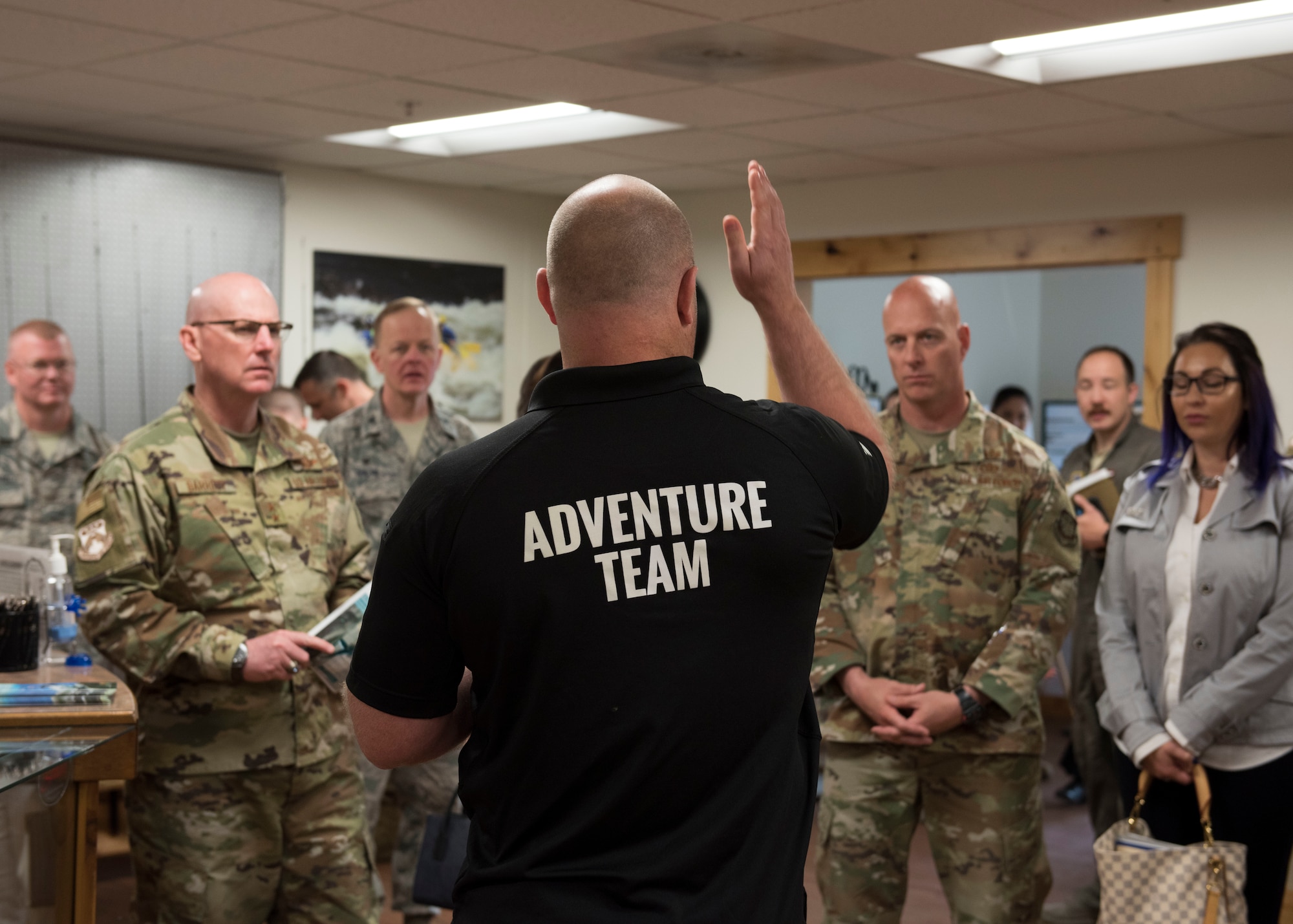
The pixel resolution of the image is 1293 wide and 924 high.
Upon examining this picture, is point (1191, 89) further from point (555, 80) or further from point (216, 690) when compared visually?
point (216, 690)

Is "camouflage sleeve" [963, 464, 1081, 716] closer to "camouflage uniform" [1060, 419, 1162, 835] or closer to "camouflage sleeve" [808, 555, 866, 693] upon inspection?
"camouflage sleeve" [808, 555, 866, 693]

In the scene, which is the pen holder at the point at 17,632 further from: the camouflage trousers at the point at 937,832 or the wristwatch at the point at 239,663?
the camouflage trousers at the point at 937,832

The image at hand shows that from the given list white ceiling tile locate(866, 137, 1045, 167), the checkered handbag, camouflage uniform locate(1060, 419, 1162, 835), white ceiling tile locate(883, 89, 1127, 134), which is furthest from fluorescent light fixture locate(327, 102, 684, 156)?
the checkered handbag

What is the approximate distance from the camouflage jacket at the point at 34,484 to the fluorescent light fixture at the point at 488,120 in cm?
207

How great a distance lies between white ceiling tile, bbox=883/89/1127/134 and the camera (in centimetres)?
532

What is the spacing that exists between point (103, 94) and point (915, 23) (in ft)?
11.0

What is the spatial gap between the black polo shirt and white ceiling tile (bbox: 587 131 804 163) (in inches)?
190

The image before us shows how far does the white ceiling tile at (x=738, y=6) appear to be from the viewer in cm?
400

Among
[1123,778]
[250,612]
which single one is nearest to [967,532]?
[1123,778]

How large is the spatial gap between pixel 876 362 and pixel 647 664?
8851mm

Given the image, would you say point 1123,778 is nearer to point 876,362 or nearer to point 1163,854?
point 1163,854

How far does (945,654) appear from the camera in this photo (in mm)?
3191

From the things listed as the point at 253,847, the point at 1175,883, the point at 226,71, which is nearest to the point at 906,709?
the point at 1175,883

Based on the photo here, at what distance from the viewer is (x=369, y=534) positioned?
457 cm
